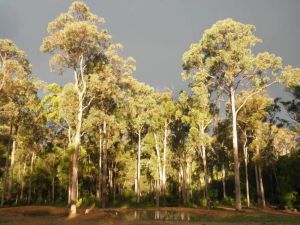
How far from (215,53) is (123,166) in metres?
34.0

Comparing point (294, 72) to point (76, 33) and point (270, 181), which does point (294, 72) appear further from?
point (270, 181)

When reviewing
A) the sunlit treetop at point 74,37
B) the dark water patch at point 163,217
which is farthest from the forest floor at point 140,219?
the sunlit treetop at point 74,37

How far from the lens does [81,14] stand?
94.4 ft

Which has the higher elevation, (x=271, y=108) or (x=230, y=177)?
(x=271, y=108)

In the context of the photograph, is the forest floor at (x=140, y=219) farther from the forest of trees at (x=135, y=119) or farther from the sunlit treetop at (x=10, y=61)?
the sunlit treetop at (x=10, y=61)

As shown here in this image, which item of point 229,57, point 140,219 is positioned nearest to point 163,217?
point 140,219

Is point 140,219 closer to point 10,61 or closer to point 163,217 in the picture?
point 163,217

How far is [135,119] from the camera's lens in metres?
47.4

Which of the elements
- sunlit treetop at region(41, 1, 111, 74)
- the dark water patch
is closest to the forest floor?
the dark water patch

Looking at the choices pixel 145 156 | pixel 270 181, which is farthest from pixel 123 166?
pixel 270 181

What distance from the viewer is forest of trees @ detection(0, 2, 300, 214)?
29781 mm

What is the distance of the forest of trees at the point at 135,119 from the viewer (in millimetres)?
29781

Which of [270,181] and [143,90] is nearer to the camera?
[143,90]

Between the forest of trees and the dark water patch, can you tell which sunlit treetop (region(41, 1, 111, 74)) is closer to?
the forest of trees
